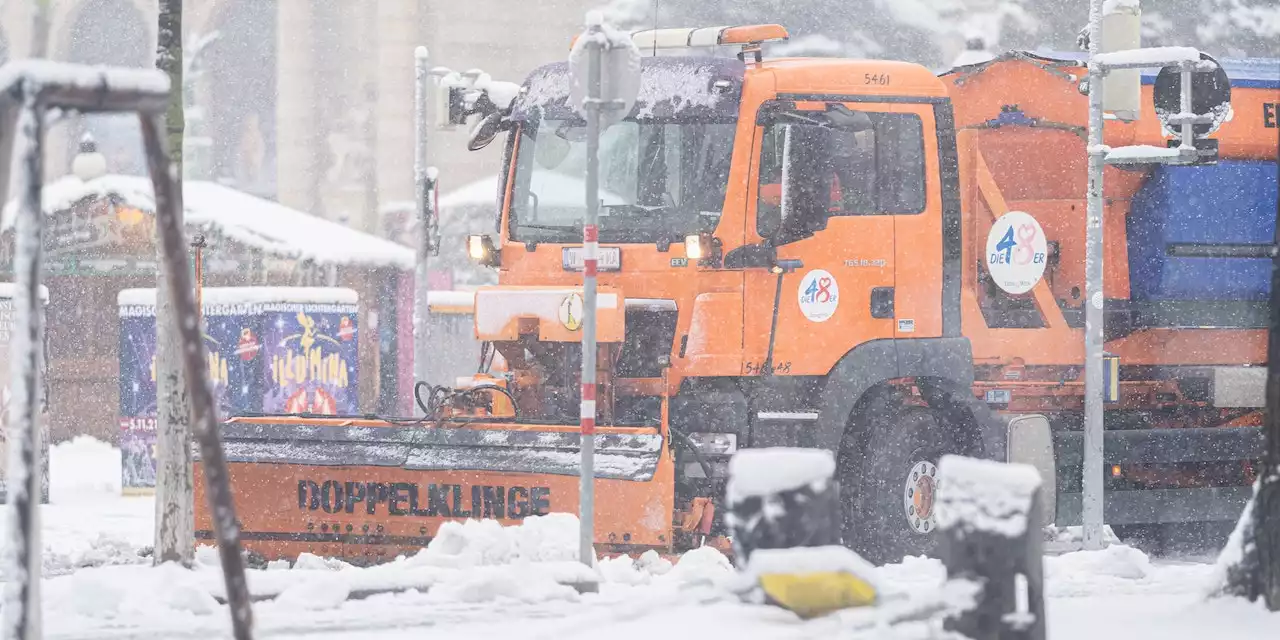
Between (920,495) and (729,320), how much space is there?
1.69 m

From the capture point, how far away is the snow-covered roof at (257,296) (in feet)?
62.8

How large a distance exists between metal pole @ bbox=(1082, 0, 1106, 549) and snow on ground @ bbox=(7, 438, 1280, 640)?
91cm

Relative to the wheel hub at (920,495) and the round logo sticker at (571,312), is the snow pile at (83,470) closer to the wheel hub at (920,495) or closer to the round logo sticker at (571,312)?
the round logo sticker at (571,312)

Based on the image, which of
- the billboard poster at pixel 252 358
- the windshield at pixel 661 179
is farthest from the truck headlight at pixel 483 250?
the billboard poster at pixel 252 358

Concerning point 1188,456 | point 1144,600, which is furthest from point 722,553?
point 1188,456

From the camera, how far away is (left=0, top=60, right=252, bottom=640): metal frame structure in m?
5.42

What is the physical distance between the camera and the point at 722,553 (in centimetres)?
1166

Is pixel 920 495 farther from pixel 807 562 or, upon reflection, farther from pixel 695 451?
pixel 807 562

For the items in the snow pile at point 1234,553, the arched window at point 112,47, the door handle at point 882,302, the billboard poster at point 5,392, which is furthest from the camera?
the arched window at point 112,47

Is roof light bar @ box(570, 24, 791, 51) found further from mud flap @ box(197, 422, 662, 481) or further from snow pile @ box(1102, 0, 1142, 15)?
mud flap @ box(197, 422, 662, 481)

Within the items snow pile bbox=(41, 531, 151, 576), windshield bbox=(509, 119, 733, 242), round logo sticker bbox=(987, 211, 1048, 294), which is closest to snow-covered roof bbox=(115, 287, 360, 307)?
snow pile bbox=(41, 531, 151, 576)

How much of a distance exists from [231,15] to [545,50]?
655 centimetres

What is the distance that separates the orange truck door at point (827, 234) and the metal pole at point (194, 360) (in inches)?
246

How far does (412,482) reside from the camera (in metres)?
11.7
